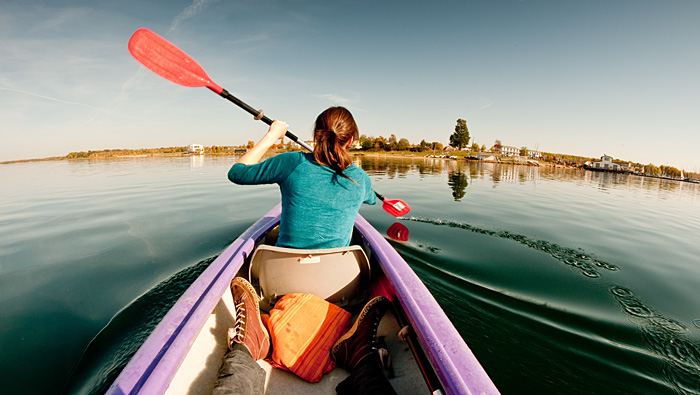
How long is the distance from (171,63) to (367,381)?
3.91m

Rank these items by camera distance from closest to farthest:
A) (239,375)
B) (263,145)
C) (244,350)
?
1. (239,375)
2. (244,350)
3. (263,145)

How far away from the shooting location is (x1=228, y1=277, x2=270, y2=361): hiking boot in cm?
173

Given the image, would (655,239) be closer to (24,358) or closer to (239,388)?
(239,388)

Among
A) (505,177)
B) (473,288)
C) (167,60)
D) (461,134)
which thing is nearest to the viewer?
(167,60)

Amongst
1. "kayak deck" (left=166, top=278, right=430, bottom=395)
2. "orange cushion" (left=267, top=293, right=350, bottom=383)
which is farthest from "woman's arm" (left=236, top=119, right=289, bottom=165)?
"kayak deck" (left=166, top=278, right=430, bottom=395)

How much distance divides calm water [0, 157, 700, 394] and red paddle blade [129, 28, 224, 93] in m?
2.73

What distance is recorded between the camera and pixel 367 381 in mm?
1495

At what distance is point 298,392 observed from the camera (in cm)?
172

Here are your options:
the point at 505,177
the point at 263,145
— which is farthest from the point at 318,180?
the point at 505,177

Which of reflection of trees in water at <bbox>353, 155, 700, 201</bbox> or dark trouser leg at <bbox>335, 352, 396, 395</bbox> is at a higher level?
reflection of trees in water at <bbox>353, 155, 700, 201</bbox>

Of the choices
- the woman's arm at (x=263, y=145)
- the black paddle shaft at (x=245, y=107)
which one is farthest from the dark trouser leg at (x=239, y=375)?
the black paddle shaft at (x=245, y=107)

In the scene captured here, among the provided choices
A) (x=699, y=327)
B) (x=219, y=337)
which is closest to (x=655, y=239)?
(x=699, y=327)

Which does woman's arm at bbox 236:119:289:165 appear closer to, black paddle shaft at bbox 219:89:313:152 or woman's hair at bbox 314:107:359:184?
woman's hair at bbox 314:107:359:184

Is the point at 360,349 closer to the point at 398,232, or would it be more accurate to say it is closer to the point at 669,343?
the point at 669,343
